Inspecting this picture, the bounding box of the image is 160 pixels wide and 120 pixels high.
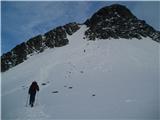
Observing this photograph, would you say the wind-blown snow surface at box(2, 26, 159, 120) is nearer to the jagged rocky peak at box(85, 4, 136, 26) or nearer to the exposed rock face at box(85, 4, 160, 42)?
the exposed rock face at box(85, 4, 160, 42)

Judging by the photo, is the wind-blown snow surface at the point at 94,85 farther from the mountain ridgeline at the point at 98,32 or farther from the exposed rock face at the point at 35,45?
the exposed rock face at the point at 35,45

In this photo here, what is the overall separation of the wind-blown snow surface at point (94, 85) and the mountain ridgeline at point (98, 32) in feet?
22.6

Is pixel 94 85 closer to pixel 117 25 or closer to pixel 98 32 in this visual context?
pixel 98 32

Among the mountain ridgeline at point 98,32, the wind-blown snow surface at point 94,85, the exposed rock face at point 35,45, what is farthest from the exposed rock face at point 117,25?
the exposed rock face at point 35,45

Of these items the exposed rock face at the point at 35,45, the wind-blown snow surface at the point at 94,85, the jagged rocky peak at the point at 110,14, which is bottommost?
the wind-blown snow surface at the point at 94,85

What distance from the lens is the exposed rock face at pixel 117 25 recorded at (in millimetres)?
71938

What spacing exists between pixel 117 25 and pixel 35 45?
987 inches

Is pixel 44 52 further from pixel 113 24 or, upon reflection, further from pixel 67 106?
pixel 67 106

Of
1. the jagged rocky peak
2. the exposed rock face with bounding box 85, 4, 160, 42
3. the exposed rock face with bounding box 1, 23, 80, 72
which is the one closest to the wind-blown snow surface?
the exposed rock face with bounding box 85, 4, 160, 42

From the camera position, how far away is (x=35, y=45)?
73.5 metres

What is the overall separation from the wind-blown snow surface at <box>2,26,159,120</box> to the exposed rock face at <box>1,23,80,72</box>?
8596 mm

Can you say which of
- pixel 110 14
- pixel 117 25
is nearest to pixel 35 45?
pixel 117 25

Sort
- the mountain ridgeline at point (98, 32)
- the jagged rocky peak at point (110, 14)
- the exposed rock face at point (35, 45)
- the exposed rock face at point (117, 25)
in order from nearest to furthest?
the exposed rock face at point (35, 45)
the mountain ridgeline at point (98, 32)
the exposed rock face at point (117, 25)
the jagged rocky peak at point (110, 14)

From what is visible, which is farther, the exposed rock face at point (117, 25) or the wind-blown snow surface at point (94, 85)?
the exposed rock face at point (117, 25)
